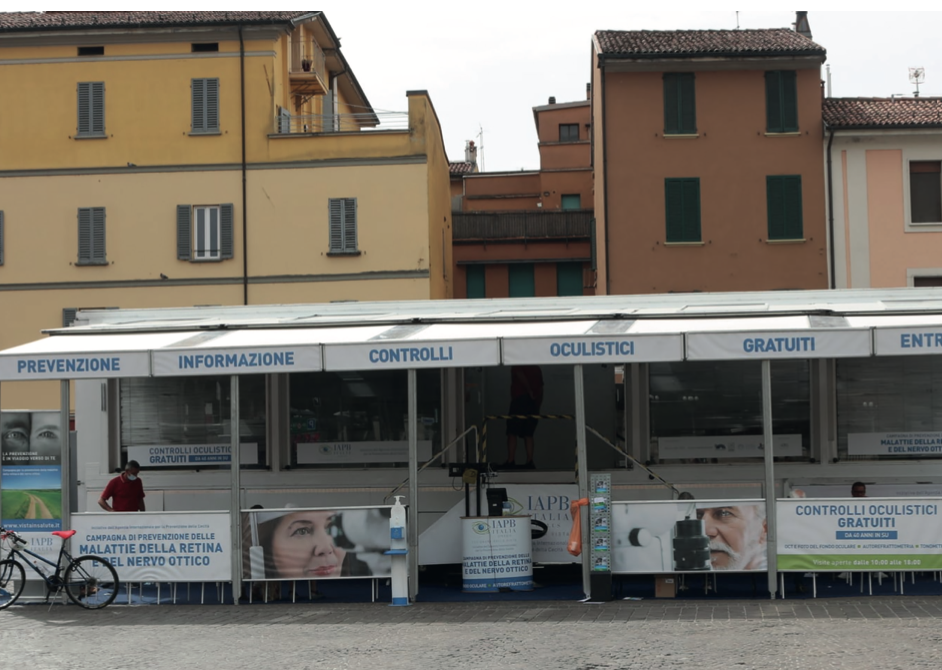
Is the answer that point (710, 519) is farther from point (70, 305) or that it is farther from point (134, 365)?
point (70, 305)

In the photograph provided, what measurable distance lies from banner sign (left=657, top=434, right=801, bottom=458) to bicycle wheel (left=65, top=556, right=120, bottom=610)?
6.46 m

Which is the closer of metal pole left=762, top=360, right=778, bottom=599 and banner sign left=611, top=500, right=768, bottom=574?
metal pole left=762, top=360, right=778, bottom=599

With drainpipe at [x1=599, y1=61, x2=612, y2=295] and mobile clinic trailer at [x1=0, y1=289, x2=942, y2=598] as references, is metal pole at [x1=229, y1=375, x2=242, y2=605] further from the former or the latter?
drainpipe at [x1=599, y1=61, x2=612, y2=295]

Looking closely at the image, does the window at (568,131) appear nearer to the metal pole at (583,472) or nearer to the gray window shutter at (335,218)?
the gray window shutter at (335,218)

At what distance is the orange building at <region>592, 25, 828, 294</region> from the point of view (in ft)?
111

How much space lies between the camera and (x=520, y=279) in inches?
1977

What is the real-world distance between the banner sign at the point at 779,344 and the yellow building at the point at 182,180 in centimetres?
2102

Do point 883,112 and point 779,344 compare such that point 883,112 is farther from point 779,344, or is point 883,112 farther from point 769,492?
point 769,492

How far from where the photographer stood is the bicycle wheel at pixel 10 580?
14.5 meters

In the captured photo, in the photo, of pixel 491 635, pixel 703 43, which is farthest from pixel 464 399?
pixel 703 43

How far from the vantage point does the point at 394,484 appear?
54.1 ft

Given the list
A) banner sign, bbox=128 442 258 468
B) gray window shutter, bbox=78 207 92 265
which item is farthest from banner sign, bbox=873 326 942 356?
gray window shutter, bbox=78 207 92 265

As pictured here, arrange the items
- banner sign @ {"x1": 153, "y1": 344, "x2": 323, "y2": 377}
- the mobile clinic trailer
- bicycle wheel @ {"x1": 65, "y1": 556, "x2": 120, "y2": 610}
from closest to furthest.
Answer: the mobile clinic trailer < banner sign @ {"x1": 153, "y1": 344, "x2": 323, "y2": 377} < bicycle wheel @ {"x1": 65, "y1": 556, "x2": 120, "y2": 610}

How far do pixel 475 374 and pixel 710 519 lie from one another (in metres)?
4.18
